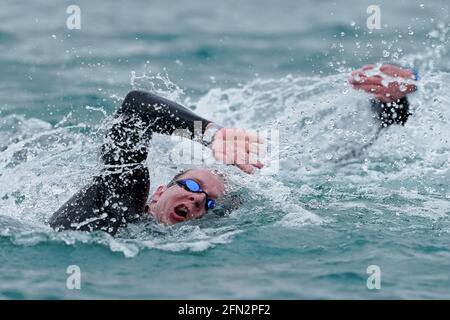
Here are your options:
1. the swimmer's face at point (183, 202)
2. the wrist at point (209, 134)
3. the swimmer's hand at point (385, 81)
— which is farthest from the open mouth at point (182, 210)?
the swimmer's hand at point (385, 81)

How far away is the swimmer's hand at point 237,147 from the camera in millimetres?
5715

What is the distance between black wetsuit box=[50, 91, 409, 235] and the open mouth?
0.83 feet

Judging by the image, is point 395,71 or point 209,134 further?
point 395,71

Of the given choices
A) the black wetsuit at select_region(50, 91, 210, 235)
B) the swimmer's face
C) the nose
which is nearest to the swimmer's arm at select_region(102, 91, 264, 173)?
the black wetsuit at select_region(50, 91, 210, 235)

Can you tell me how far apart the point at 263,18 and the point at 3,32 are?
4005mm

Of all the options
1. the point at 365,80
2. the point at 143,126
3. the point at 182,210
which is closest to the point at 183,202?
the point at 182,210

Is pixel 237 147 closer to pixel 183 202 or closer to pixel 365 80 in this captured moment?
pixel 183 202

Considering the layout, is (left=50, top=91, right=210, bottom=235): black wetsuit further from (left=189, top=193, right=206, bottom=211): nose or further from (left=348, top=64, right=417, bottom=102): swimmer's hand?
(left=348, top=64, right=417, bottom=102): swimmer's hand

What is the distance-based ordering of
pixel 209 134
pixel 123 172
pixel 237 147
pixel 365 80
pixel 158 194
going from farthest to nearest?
pixel 365 80 < pixel 158 194 < pixel 123 172 < pixel 209 134 < pixel 237 147

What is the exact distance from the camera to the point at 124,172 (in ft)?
21.1

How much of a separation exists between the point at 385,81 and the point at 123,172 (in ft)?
8.72

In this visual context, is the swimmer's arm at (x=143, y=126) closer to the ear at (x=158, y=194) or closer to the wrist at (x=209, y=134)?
the wrist at (x=209, y=134)

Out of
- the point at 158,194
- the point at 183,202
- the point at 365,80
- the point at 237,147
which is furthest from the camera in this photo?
the point at 365,80

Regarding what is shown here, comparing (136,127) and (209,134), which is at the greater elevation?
(136,127)
